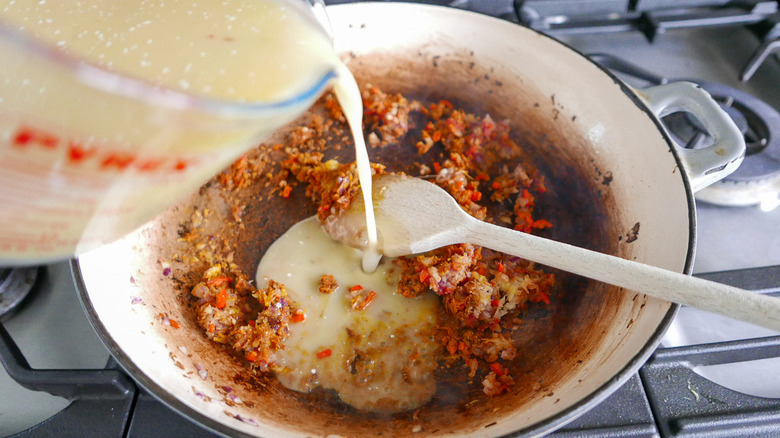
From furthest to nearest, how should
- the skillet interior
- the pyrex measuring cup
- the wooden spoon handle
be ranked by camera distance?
the skillet interior < the wooden spoon handle < the pyrex measuring cup

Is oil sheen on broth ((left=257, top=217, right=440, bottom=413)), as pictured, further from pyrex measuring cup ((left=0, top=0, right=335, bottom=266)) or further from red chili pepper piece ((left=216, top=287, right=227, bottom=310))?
pyrex measuring cup ((left=0, top=0, right=335, bottom=266))

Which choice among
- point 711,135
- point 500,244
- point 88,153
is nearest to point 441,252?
point 500,244

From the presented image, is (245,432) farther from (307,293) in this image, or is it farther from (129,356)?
(307,293)

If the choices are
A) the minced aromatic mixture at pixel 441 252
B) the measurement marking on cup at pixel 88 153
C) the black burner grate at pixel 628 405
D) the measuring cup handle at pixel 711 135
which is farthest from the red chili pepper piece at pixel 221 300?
the measuring cup handle at pixel 711 135

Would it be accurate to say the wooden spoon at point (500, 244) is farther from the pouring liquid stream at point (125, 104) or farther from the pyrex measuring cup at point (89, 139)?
the pyrex measuring cup at point (89, 139)

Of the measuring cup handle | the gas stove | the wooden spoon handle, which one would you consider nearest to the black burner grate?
the gas stove

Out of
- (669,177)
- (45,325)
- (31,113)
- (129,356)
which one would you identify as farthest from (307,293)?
(669,177)

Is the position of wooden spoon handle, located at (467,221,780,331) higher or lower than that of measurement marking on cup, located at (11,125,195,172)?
lower
